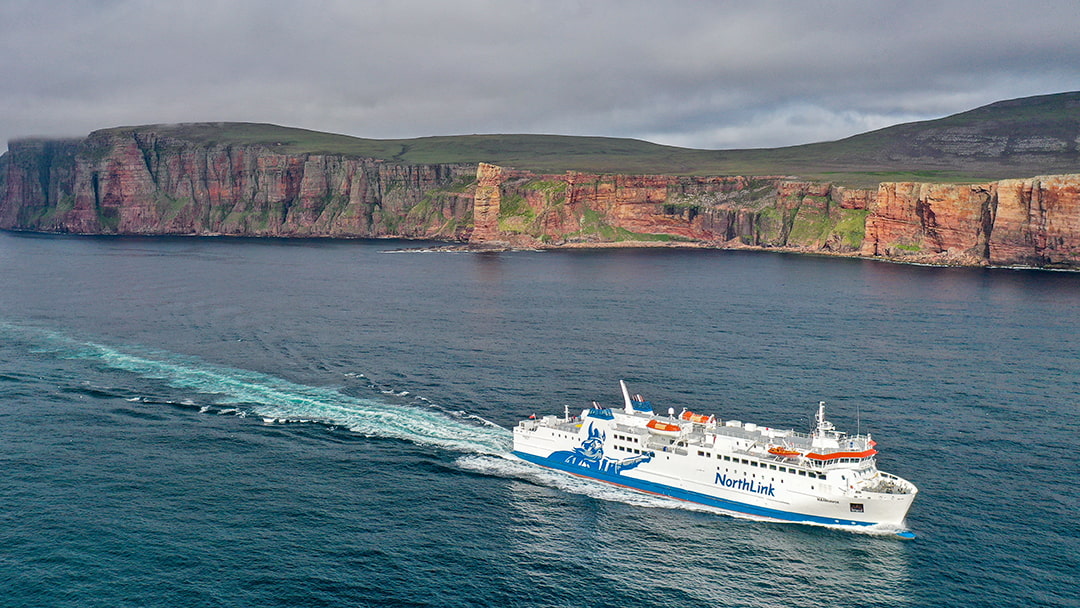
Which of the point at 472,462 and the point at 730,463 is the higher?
the point at 730,463

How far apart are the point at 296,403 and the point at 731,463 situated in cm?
5730

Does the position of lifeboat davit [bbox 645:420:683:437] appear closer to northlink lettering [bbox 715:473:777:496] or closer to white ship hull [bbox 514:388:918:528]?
white ship hull [bbox 514:388:918:528]

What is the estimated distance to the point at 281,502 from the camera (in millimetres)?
78125

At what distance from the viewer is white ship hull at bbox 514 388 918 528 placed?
77.8 metres

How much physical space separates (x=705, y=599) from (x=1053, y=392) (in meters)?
76.9

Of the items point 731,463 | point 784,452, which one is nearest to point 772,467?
point 784,452

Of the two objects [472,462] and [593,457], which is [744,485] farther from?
[472,462]

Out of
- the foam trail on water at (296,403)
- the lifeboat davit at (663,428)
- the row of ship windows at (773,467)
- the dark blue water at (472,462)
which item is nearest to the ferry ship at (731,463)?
the row of ship windows at (773,467)

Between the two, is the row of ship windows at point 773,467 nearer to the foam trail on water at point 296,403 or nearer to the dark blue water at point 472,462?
the dark blue water at point 472,462

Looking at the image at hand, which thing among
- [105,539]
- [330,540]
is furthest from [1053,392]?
[105,539]

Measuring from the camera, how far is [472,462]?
90375 millimetres

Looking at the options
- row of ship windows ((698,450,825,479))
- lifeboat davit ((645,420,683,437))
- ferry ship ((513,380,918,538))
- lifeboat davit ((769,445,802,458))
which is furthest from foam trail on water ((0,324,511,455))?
lifeboat davit ((769,445,802,458))

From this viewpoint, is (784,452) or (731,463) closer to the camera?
(784,452)

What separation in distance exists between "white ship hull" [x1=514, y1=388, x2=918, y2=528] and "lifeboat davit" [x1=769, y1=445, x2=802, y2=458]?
0.32 feet
